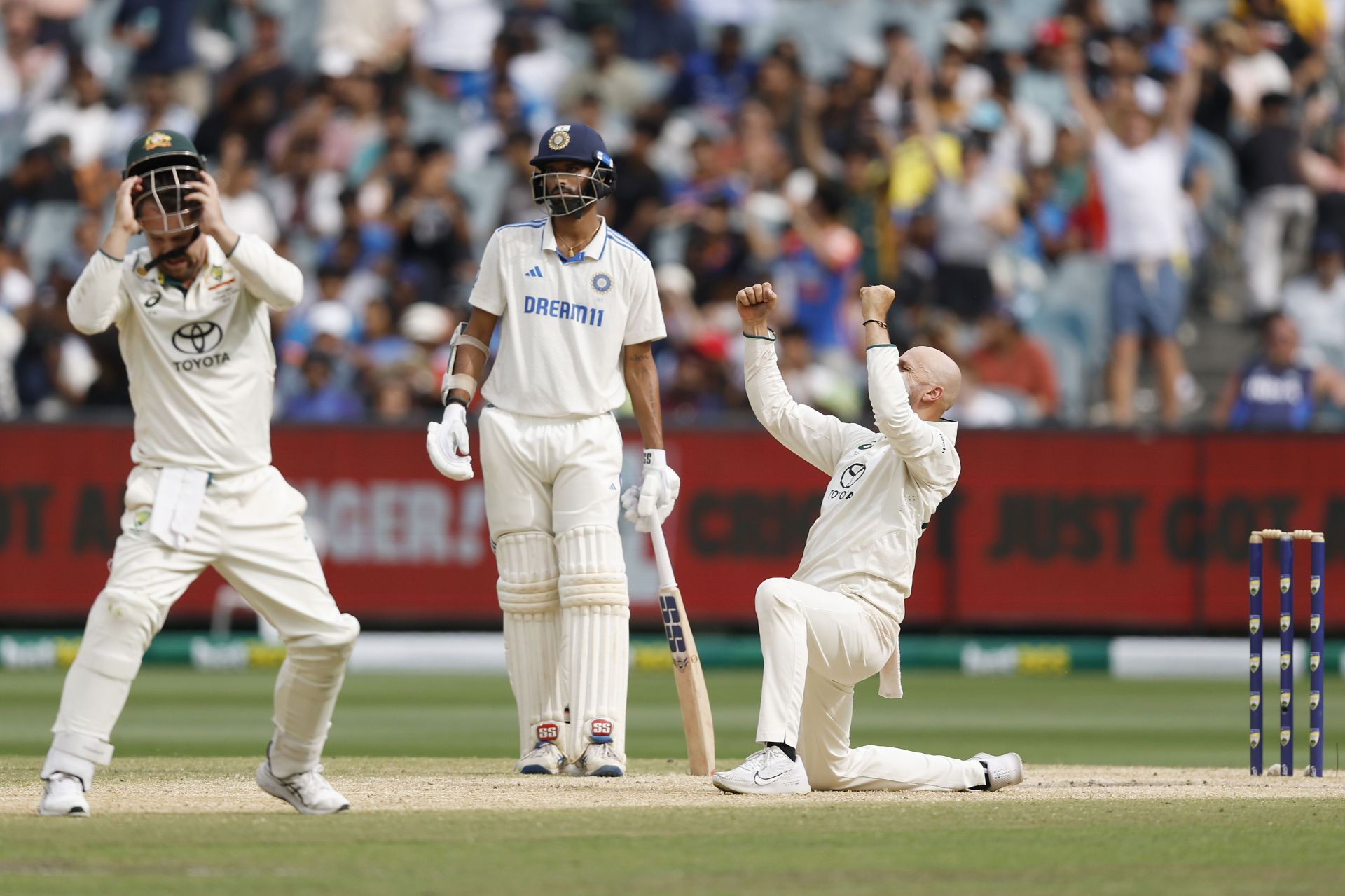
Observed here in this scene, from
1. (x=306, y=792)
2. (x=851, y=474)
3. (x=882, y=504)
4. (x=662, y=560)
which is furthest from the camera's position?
(x=662, y=560)

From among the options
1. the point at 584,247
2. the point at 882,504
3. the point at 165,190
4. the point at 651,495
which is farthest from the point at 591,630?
the point at 165,190

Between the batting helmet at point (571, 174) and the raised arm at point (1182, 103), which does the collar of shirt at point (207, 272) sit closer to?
the batting helmet at point (571, 174)

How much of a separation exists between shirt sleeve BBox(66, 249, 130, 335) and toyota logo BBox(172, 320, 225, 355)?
187mm

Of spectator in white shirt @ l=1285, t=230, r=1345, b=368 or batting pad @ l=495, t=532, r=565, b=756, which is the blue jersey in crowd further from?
batting pad @ l=495, t=532, r=565, b=756

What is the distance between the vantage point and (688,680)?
7.86 meters

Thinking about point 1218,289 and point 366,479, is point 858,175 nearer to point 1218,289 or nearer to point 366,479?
point 1218,289

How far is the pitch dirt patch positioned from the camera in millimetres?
6582

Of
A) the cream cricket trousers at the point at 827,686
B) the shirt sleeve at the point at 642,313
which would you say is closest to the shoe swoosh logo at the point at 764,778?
the cream cricket trousers at the point at 827,686

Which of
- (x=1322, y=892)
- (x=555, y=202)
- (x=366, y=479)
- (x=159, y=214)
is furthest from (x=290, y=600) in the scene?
(x=366, y=479)

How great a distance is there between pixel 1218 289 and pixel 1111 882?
12.1 meters

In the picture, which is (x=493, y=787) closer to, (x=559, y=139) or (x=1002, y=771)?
(x=1002, y=771)

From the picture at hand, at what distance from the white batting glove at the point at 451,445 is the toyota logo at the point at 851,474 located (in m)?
1.35

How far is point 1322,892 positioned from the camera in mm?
4957

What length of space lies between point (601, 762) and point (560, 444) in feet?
3.71
